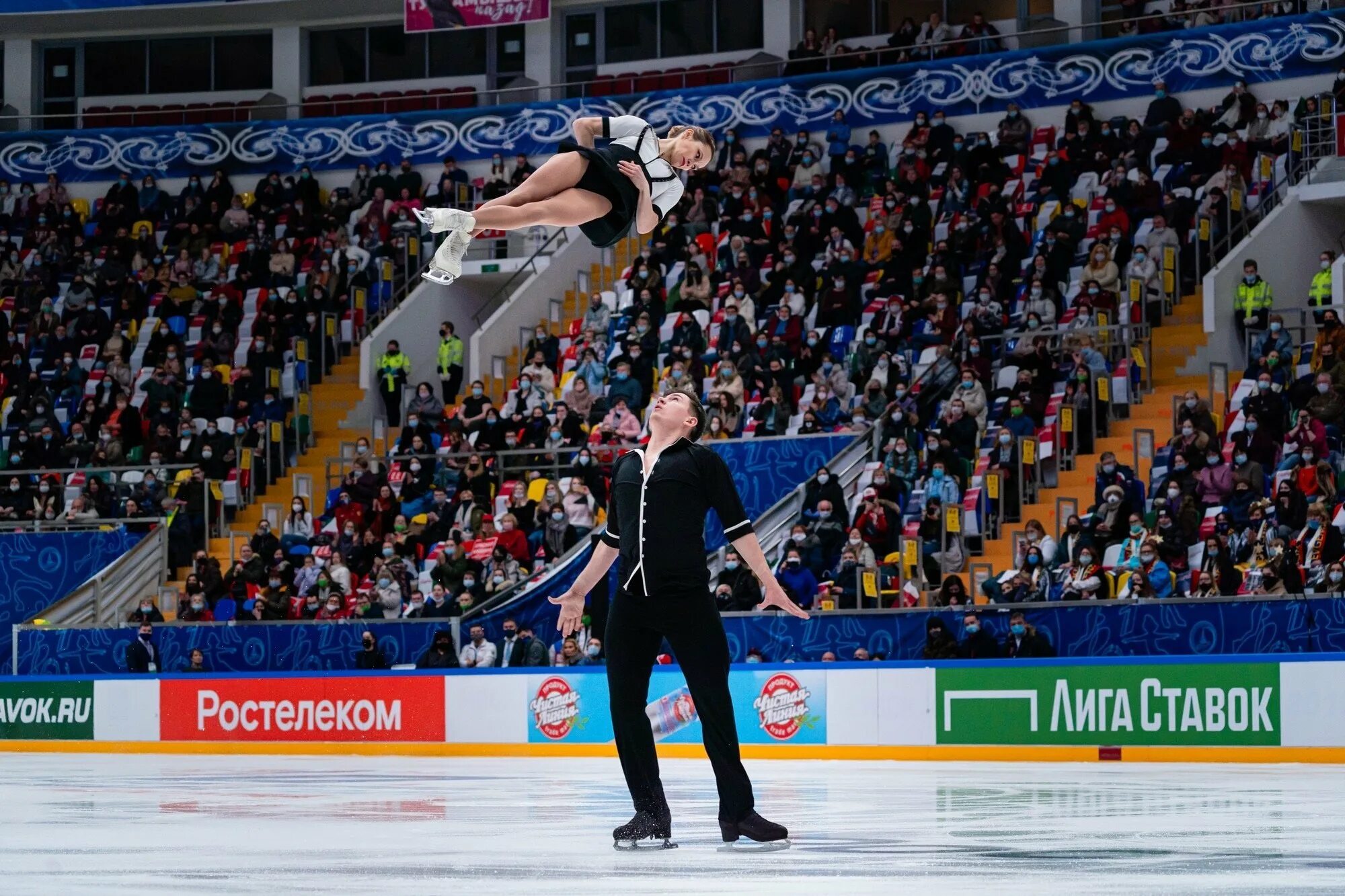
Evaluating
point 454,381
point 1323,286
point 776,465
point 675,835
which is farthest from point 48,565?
point 675,835

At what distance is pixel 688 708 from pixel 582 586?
11375mm

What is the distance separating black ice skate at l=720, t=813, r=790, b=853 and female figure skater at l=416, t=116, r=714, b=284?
276 centimetres

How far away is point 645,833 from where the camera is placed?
7.80 meters

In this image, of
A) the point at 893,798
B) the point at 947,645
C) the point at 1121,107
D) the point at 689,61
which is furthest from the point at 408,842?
the point at 689,61

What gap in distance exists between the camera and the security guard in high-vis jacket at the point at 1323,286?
24359mm

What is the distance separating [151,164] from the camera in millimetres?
37875

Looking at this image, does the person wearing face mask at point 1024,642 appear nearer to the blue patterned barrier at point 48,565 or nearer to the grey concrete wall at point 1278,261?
the grey concrete wall at point 1278,261

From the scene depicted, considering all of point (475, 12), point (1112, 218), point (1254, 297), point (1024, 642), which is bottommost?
point (1024, 642)

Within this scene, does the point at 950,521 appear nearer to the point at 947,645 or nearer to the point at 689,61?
the point at 947,645

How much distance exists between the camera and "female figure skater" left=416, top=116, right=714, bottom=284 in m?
8.77

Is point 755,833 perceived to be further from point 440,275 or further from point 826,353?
point 826,353

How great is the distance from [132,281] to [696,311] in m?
11.5

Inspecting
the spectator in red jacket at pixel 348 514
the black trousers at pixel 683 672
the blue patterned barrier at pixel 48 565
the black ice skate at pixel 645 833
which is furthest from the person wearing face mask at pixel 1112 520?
the blue patterned barrier at pixel 48 565

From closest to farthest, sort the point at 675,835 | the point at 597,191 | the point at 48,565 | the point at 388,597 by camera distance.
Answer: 1. the point at 675,835
2. the point at 597,191
3. the point at 388,597
4. the point at 48,565
